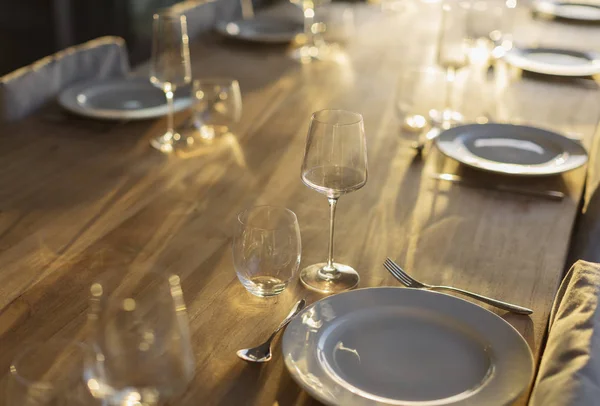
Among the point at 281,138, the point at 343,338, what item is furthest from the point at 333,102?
the point at 343,338

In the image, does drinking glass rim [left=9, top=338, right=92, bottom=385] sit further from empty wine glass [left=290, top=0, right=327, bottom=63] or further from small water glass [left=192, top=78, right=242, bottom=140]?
empty wine glass [left=290, top=0, right=327, bottom=63]

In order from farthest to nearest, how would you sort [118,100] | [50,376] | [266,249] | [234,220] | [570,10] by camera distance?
[570,10], [118,100], [234,220], [266,249], [50,376]

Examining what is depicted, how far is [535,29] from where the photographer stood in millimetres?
2791

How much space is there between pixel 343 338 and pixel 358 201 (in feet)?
1.53

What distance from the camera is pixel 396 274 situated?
113 centimetres

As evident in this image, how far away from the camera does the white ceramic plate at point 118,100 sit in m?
1.72

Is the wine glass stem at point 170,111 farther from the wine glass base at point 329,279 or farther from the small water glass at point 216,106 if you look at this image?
the wine glass base at point 329,279

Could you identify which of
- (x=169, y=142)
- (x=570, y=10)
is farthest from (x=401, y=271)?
(x=570, y=10)

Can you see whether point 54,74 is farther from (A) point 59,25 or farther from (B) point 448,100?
(A) point 59,25

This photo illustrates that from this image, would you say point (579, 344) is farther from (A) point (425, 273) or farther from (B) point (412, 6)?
(B) point (412, 6)

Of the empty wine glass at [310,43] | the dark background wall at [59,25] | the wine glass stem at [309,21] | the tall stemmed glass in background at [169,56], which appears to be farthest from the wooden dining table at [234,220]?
the dark background wall at [59,25]

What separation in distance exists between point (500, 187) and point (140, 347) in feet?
3.07

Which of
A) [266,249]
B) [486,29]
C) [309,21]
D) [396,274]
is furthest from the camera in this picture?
[309,21]

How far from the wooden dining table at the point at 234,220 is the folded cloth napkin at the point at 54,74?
0.15ft
